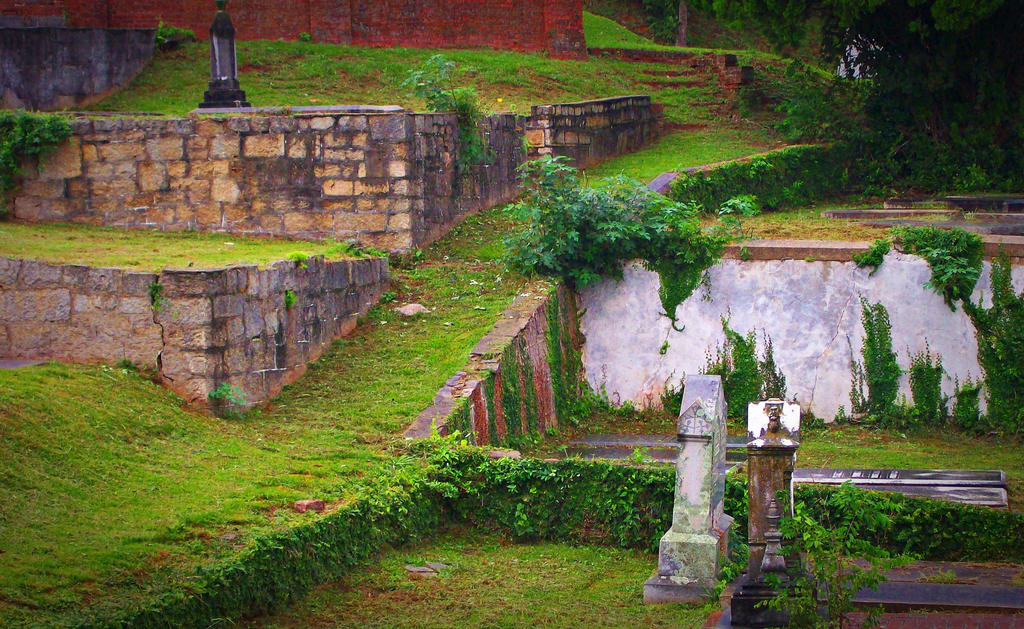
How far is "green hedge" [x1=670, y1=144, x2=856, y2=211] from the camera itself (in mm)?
17297

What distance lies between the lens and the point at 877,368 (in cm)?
1324

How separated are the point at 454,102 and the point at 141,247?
434 centimetres

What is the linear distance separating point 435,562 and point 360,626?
1375 millimetres

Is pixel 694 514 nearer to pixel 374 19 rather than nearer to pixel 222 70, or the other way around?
pixel 222 70

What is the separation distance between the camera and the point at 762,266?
1361 centimetres

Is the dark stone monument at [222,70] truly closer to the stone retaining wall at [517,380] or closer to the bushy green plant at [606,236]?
the bushy green plant at [606,236]

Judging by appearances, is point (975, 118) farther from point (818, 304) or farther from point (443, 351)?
point (443, 351)

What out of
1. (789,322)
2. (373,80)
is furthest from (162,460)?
(373,80)

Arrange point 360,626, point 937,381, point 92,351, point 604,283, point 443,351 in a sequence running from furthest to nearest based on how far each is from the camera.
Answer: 1. point 604,283
2. point 937,381
3. point 443,351
4. point 92,351
5. point 360,626

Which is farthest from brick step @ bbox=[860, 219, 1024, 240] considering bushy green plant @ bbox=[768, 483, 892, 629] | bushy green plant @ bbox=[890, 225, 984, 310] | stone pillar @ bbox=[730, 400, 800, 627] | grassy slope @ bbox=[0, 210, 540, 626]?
bushy green plant @ bbox=[768, 483, 892, 629]

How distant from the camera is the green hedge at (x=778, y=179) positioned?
1730cm

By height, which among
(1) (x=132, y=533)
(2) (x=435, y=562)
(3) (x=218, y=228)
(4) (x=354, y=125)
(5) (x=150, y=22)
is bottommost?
(2) (x=435, y=562)

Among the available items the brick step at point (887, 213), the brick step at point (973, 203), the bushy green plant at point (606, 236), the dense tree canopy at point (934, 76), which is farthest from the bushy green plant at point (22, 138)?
the brick step at point (973, 203)

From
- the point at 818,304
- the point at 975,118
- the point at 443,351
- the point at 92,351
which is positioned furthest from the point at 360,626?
the point at 975,118
